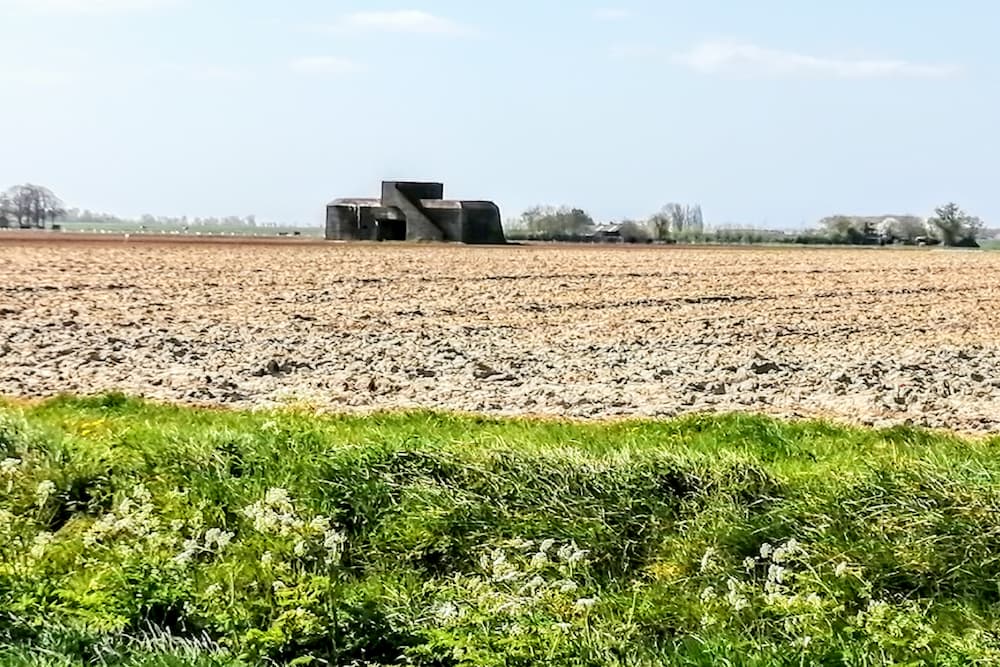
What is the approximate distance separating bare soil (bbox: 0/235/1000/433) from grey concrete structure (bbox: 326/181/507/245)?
31.6m

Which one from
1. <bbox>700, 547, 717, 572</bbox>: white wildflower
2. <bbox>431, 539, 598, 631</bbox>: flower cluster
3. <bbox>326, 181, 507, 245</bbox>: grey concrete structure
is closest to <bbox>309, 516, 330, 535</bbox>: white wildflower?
<bbox>431, 539, 598, 631</bbox>: flower cluster

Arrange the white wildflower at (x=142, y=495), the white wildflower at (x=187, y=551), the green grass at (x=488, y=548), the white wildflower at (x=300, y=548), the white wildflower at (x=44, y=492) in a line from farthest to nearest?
the white wildflower at (x=44, y=492) → the white wildflower at (x=142, y=495) → the white wildflower at (x=300, y=548) → the white wildflower at (x=187, y=551) → the green grass at (x=488, y=548)

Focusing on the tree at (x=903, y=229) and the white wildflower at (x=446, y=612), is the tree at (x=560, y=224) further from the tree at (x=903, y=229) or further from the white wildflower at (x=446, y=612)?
the white wildflower at (x=446, y=612)

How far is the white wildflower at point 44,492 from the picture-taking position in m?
9.63

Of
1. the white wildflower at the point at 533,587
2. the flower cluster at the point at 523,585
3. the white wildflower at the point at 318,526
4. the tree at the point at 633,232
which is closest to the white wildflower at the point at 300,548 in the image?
the white wildflower at the point at 318,526

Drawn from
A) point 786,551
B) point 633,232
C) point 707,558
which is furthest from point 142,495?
point 633,232

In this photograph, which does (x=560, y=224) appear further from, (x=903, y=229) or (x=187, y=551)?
(x=187, y=551)

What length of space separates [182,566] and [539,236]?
331 ft

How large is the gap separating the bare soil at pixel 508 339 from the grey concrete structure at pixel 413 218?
31.6 metres

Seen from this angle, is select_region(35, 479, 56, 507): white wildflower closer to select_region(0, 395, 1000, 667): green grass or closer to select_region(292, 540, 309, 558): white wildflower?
select_region(0, 395, 1000, 667): green grass

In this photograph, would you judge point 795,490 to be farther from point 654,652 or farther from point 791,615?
point 654,652

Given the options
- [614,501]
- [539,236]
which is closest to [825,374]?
[614,501]

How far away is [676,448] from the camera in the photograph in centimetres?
1088

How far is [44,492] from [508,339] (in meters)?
13.2
